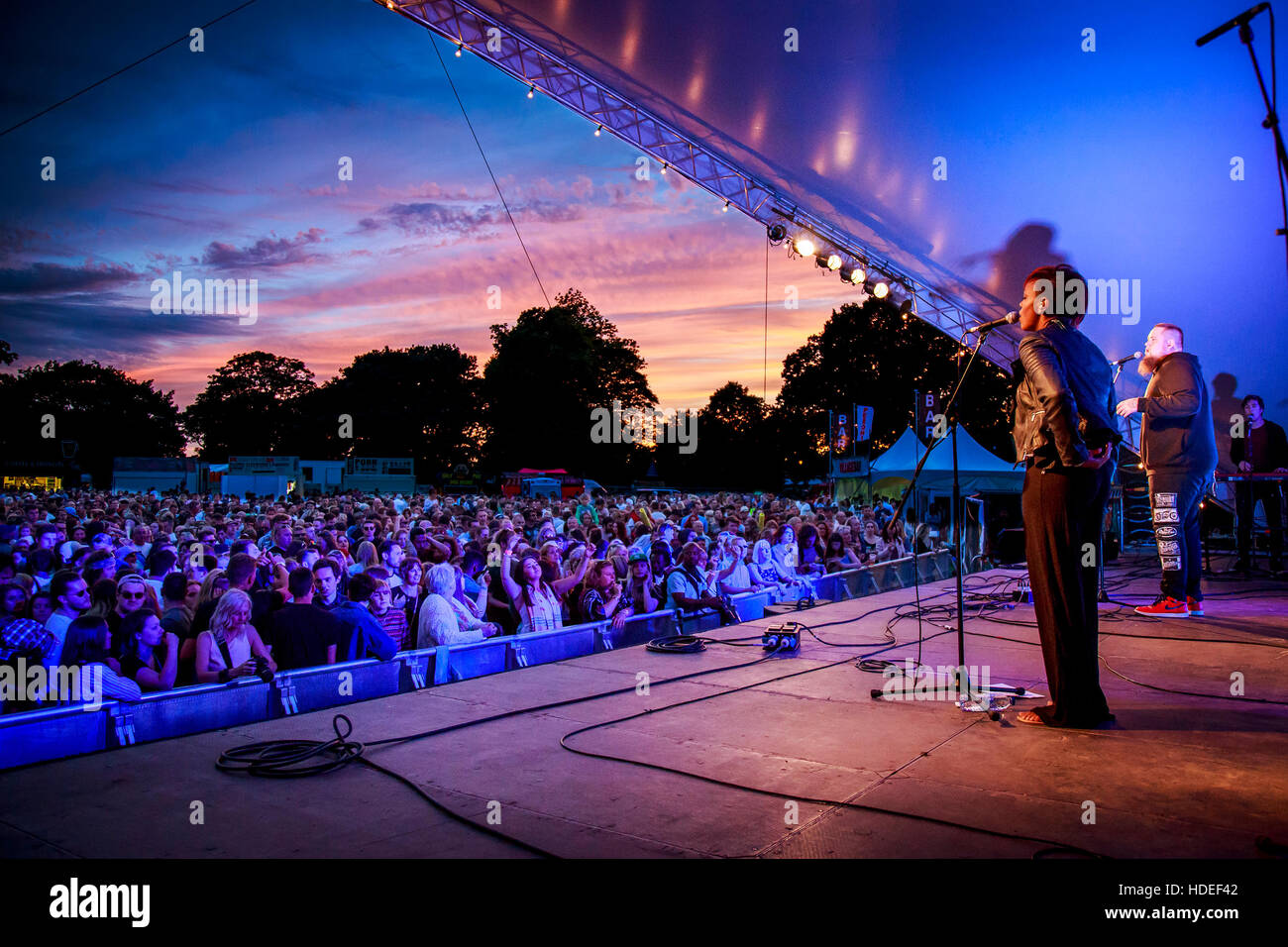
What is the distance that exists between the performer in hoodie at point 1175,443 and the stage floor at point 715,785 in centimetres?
159

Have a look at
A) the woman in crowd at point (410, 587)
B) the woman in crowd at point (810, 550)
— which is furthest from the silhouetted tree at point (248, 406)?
the woman in crowd at point (410, 587)

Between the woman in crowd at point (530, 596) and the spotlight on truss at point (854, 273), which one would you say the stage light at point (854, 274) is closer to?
the spotlight on truss at point (854, 273)

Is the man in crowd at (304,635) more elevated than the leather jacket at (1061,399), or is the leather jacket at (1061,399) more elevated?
the leather jacket at (1061,399)

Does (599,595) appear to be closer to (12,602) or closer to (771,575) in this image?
(771,575)

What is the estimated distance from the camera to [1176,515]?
5039 millimetres

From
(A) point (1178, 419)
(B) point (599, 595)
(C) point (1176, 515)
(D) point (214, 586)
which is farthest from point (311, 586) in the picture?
(A) point (1178, 419)

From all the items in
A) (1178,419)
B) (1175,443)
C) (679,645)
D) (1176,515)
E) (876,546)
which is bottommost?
(876,546)

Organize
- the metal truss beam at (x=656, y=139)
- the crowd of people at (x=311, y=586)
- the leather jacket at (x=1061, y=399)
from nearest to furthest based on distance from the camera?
the leather jacket at (x=1061, y=399) < the crowd of people at (x=311, y=586) < the metal truss beam at (x=656, y=139)

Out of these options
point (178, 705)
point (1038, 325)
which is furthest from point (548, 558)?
point (1038, 325)

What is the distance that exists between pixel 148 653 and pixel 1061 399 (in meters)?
5.08

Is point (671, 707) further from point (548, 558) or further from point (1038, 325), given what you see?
point (548, 558)

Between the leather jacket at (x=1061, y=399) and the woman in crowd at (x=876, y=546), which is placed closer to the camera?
the leather jacket at (x=1061, y=399)

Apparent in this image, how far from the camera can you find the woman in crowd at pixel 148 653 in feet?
15.2

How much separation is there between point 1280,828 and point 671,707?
1971 millimetres
